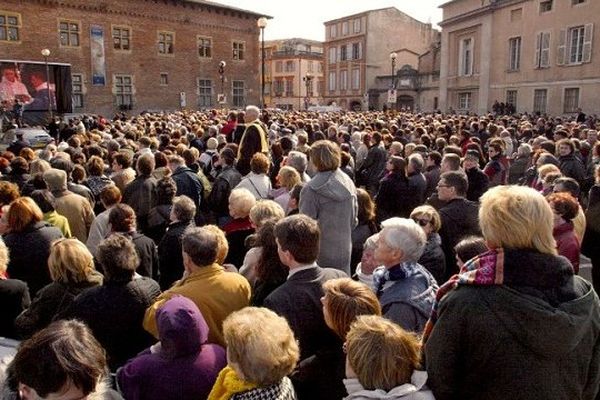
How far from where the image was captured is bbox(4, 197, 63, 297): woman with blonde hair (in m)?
4.58

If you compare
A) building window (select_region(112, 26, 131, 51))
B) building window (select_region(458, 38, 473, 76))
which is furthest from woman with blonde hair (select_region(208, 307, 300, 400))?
building window (select_region(112, 26, 131, 51))

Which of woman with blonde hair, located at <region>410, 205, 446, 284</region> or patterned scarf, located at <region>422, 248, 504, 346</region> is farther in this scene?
woman with blonde hair, located at <region>410, 205, 446, 284</region>

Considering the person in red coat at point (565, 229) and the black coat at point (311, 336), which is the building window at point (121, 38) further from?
the black coat at point (311, 336)

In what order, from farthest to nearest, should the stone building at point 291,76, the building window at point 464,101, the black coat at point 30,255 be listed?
1. the stone building at point 291,76
2. the building window at point 464,101
3. the black coat at point 30,255

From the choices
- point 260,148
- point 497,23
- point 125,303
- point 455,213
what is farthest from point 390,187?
point 497,23

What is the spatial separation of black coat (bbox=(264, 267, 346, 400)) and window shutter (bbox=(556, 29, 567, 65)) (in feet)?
107

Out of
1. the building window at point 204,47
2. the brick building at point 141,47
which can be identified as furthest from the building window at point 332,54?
the building window at point 204,47

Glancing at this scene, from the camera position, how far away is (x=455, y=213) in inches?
208

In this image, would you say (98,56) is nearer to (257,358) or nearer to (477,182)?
(477,182)

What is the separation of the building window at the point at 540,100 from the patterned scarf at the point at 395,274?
33.0 metres

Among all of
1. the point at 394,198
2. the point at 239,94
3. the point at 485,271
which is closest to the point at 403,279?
the point at 485,271

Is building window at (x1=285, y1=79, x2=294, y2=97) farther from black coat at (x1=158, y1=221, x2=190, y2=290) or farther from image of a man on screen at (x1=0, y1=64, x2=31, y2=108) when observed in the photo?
black coat at (x1=158, y1=221, x2=190, y2=290)

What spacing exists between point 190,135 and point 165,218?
24.3 feet

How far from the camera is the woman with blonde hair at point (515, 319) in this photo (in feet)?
7.21
